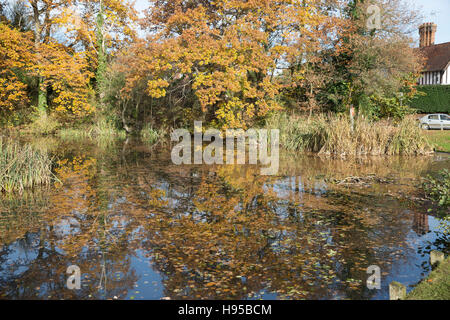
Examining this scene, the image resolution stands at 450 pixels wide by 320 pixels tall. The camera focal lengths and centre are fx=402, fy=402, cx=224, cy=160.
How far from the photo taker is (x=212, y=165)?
12727mm

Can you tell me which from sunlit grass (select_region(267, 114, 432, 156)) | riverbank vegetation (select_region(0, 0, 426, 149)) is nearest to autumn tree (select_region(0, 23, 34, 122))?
riverbank vegetation (select_region(0, 0, 426, 149))

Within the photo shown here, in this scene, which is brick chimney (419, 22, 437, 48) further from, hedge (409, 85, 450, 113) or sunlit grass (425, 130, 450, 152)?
sunlit grass (425, 130, 450, 152)

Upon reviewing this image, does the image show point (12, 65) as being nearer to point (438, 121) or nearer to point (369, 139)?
point (369, 139)

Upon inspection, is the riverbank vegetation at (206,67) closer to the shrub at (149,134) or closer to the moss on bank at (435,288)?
the shrub at (149,134)

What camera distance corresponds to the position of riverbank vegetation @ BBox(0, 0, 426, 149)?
17.7 metres

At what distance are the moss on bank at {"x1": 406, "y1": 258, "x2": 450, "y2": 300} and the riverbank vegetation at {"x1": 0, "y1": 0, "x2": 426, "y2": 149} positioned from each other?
35.1 feet

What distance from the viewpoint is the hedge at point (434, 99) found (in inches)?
1129

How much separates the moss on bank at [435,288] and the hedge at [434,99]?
2736cm

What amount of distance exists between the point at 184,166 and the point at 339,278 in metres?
8.71

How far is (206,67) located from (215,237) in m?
14.6

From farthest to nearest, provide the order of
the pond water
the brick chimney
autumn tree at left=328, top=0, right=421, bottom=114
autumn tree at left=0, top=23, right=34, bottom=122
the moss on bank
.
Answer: the brick chimney < autumn tree at left=0, top=23, right=34, bottom=122 < autumn tree at left=328, top=0, right=421, bottom=114 < the pond water < the moss on bank

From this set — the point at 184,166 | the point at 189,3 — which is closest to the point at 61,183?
the point at 184,166

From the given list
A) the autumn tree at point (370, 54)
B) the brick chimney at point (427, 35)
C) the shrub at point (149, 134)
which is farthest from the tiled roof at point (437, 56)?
the shrub at point (149, 134)

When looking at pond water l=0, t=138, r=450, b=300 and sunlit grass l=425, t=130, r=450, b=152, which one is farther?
sunlit grass l=425, t=130, r=450, b=152
